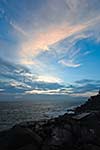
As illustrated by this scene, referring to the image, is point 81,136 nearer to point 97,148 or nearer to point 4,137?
point 97,148

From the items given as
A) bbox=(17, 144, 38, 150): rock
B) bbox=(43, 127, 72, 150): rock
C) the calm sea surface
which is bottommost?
bbox=(17, 144, 38, 150): rock

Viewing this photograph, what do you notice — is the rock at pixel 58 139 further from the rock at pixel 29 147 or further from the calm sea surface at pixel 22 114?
the calm sea surface at pixel 22 114

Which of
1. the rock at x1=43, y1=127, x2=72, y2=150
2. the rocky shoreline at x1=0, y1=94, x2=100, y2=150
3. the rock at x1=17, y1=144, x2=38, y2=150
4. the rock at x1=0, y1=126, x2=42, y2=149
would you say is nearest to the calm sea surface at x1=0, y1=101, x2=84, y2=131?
the rocky shoreline at x1=0, y1=94, x2=100, y2=150

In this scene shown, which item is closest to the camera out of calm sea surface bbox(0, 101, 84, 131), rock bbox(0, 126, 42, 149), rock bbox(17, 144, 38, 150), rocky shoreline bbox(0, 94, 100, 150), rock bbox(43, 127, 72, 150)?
rock bbox(17, 144, 38, 150)

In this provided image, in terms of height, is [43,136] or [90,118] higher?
[90,118]

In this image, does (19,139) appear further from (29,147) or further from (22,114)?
(22,114)

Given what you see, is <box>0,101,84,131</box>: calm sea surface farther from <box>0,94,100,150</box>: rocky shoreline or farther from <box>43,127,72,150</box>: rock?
<box>43,127,72,150</box>: rock

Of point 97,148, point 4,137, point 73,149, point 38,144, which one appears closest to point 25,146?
point 38,144

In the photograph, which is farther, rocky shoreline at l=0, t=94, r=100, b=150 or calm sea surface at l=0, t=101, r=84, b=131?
calm sea surface at l=0, t=101, r=84, b=131

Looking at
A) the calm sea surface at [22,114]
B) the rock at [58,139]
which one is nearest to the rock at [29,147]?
the rock at [58,139]

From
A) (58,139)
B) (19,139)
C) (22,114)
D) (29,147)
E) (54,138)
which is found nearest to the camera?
(29,147)

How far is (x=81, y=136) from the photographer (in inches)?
919

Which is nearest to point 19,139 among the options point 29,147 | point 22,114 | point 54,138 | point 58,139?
point 29,147

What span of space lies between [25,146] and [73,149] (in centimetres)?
442
